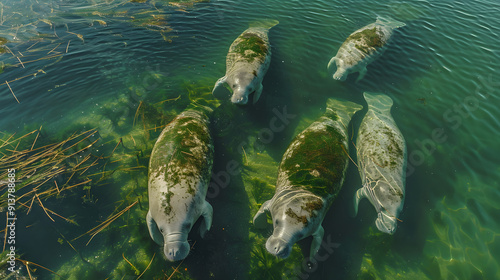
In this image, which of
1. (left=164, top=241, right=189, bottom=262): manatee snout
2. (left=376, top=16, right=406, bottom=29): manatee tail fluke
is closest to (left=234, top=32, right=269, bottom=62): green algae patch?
(left=164, top=241, right=189, bottom=262): manatee snout

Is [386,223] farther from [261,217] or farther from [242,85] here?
[242,85]

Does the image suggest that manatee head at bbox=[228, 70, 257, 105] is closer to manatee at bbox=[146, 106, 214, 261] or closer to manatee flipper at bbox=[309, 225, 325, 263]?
manatee at bbox=[146, 106, 214, 261]

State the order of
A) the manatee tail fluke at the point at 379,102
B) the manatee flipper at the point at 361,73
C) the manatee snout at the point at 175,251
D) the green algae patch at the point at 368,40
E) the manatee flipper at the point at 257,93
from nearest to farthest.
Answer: the manatee snout at the point at 175,251
the manatee tail fluke at the point at 379,102
the manatee flipper at the point at 257,93
the manatee flipper at the point at 361,73
the green algae patch at the point at 368,40

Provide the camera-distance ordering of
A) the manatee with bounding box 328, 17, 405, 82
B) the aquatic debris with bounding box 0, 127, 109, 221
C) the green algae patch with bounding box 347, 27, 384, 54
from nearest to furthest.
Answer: the aquatic debris with bounding box 0, 127, 109, 221, the manatee with bounding box 328, 17, 405, 82, the green algae patch with bounding box 347, 27, 384, 54

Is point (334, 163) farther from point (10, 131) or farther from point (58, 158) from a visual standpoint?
point (10, 131)

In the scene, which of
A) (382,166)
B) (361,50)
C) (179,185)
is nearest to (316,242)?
(382,166)

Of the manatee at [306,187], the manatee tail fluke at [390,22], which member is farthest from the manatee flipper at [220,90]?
the manatee tail fluke at [390,22]

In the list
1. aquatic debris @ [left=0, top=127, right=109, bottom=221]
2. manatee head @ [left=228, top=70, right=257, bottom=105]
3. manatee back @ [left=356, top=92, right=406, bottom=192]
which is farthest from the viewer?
manatee head @ [left=228, top=70, right=257, bottom=105]

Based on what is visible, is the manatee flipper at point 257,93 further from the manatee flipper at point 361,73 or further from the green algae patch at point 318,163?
the manatee flipper at point 361,73
